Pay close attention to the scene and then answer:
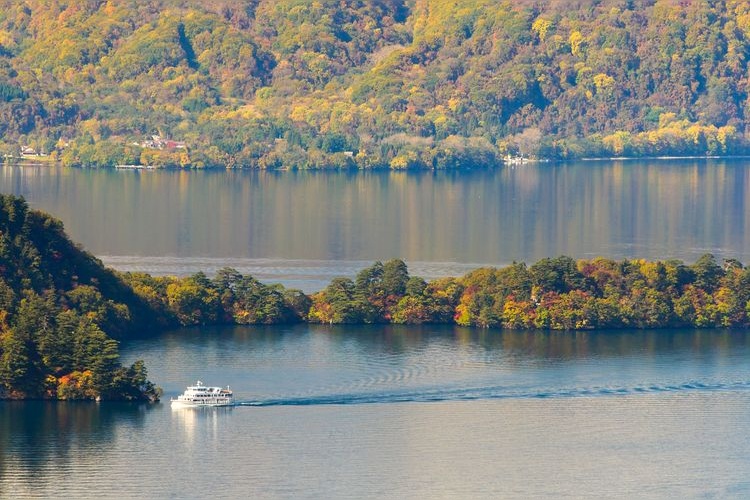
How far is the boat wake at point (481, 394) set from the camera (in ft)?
177

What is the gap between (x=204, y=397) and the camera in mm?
53125

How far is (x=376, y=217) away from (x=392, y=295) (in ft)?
144

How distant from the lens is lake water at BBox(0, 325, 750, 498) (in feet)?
151

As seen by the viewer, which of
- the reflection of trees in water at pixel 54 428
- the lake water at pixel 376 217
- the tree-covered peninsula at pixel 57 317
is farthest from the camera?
the lake water at pixel 376 217

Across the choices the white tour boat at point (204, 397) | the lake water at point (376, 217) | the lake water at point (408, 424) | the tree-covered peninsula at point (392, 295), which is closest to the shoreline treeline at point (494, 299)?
the tree-covered peninsula at point (392, 295)

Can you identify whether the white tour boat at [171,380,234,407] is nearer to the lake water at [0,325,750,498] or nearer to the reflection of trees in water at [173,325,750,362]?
the lake water at [0,325,750,498]

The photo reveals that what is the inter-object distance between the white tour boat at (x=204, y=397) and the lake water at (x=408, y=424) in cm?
42

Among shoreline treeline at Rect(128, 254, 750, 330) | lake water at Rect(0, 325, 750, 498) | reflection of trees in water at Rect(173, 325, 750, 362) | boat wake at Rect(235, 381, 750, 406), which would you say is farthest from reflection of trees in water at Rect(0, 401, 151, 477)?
shoreline treeline at Rect(128, 254, 750, 330)

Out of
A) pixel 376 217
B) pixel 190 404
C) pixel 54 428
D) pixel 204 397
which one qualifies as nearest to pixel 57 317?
pixel 190 404

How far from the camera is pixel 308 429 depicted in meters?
50.7

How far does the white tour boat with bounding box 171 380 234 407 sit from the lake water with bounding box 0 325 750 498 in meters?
0.42

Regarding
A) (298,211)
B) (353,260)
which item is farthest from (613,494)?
(298,211)

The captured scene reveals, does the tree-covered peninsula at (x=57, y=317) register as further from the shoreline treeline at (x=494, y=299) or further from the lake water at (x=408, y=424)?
the shoreline treeline at (x=494, y=299)

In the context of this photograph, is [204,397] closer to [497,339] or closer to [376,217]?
[497,339]
